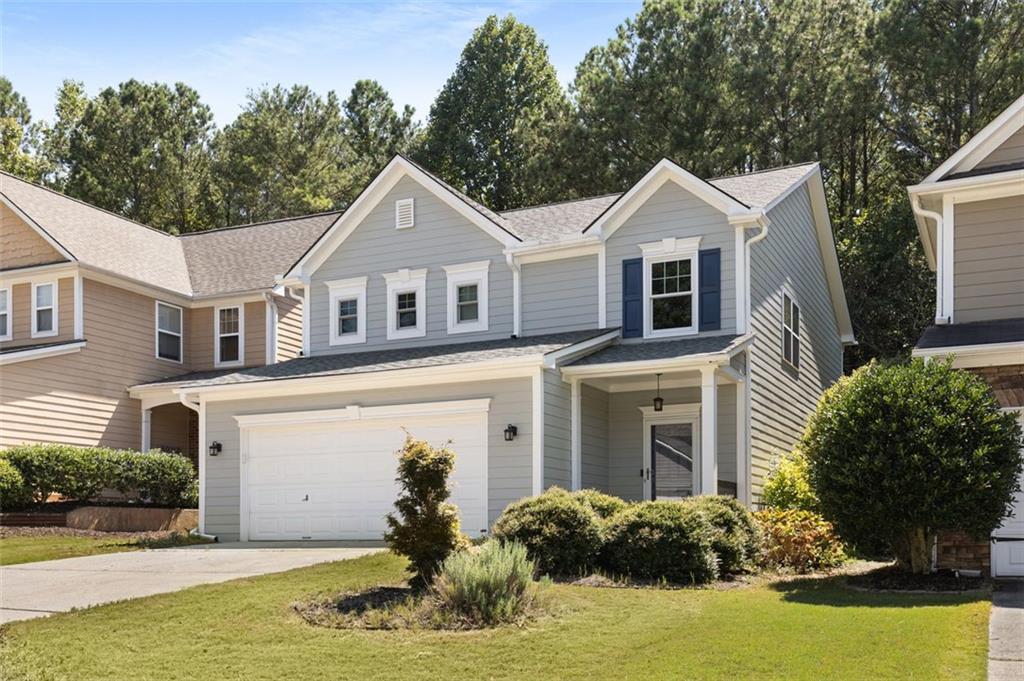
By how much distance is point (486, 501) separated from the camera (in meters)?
18.7

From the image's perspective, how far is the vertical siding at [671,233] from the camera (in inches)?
795

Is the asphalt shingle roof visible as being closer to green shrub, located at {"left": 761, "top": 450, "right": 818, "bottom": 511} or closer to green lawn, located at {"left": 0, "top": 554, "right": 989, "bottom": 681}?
green shrub, located at {"left": 761, "top": 450, "right": 818, "bottom": 511}

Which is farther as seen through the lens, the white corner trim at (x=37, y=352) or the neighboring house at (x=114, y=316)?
the neighboring house at (x=114, y=316)

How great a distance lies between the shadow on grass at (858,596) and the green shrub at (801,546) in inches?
59.1

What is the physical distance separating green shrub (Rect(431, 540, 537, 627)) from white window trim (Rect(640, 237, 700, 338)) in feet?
32.1

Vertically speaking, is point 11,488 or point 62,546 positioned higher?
point 11,488

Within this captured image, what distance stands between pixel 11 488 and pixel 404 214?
980 cm

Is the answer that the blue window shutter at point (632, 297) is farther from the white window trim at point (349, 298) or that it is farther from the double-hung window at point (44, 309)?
the double-hung window at point (44, 309)

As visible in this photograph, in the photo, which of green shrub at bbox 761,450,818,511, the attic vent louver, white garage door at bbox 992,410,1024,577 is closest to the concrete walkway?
white garage door at bbox 992,410,1024,577

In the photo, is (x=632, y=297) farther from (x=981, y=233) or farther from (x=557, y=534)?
(x=557, y=534)

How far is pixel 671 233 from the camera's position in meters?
20.8

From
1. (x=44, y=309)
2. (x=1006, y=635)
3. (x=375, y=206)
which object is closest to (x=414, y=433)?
(x=375, y=206)

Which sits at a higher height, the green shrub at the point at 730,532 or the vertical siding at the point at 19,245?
the vertical siding at the point at 19,245

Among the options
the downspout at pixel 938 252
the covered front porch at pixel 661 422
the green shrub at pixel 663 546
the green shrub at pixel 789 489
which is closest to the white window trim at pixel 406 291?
the covered front porch at pixel 661 422
